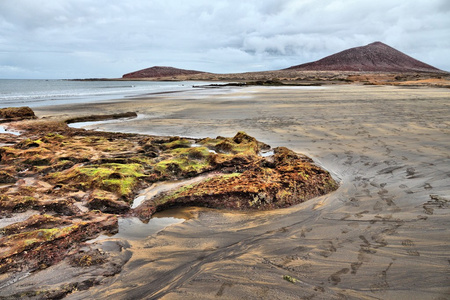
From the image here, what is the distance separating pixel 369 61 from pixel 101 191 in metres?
134

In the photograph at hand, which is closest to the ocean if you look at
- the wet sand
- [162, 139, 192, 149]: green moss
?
[162, 139, 192, 149]: green moss

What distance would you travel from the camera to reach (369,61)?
11588 centimetres

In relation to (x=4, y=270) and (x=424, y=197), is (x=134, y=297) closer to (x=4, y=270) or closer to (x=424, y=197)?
(x=4, y=270)

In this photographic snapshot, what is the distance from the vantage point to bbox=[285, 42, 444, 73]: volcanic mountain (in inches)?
4309

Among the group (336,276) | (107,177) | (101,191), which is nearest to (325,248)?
(336,276)

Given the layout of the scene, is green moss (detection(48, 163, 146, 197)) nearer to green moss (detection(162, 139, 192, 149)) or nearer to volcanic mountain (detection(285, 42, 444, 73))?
green moss (detection(162, 139, 192, 149))

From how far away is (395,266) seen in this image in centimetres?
248

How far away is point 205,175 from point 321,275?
3265mm

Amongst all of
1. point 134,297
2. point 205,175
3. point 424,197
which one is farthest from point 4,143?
point 424,197

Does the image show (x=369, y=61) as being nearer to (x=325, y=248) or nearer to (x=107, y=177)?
(x=107, y=177)

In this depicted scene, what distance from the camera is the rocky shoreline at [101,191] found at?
2.81 m

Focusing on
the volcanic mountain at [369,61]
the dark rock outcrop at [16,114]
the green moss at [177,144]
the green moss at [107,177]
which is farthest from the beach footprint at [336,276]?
the volcanic mountain at [369,61]

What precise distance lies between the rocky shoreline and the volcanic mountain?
373ft

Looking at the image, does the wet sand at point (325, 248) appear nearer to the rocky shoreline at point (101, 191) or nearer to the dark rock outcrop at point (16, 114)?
the rocky shoreline at point (101, 191)
